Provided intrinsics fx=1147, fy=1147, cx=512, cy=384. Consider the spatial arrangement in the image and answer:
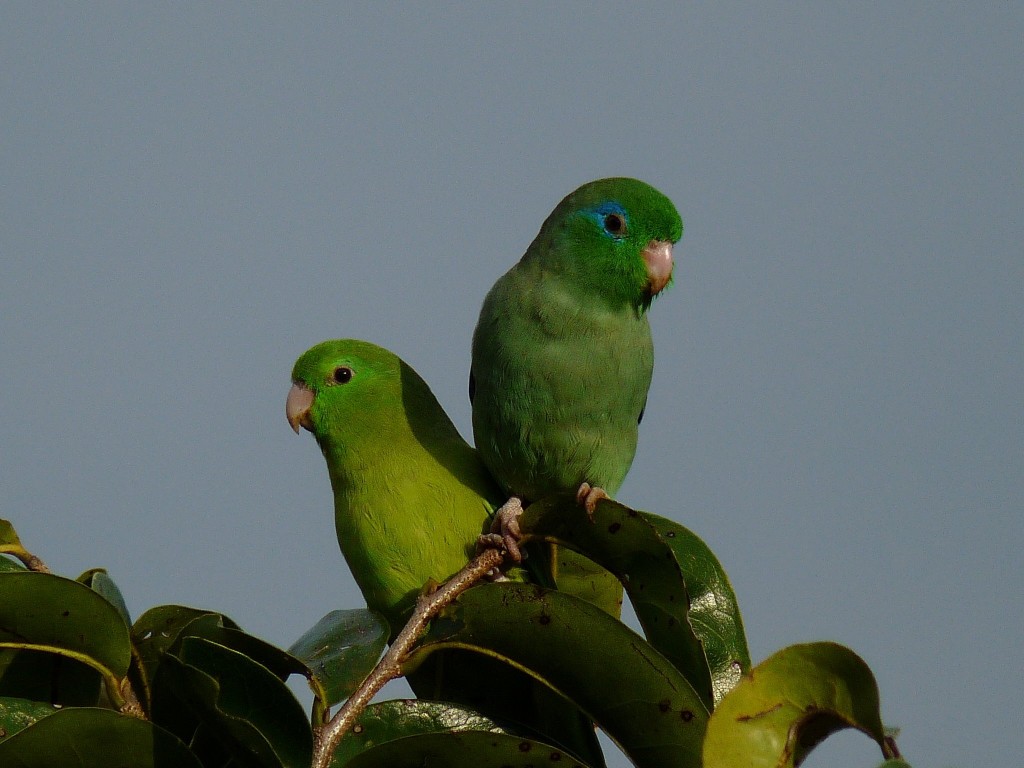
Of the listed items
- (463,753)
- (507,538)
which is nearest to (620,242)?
(507,538)

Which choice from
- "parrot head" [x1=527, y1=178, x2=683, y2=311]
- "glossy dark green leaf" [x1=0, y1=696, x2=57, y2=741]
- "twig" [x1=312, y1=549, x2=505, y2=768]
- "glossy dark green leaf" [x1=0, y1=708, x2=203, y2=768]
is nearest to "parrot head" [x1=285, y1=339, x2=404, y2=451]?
"parrot head" [x1=527, y1=178, x2=683, y2=311]

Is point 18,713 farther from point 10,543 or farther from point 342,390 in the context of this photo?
point 342,390

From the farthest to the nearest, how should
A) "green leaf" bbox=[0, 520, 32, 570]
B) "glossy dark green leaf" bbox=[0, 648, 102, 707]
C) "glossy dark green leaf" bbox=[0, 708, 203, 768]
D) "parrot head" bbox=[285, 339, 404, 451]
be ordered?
"parrot head" bbox=[285, 339, 404, 451] < "green leaf" bbox=[0, 520, 32, 570] < "glossy dark green leaf" bbox=[0, 648, 102, 707] < "glossy dark green leaf" bbox=[0, 708, 203, 768]

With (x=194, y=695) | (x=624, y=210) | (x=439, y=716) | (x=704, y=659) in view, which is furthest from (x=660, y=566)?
(x=624, y=210)

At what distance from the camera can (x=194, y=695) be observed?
1.91m

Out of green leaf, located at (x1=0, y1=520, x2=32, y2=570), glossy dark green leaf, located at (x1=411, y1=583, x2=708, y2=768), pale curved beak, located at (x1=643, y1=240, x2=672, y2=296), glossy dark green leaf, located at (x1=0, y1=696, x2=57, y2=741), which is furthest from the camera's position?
pale curved beak, located at (x1=643, y1=240, x2=672, y2=296)

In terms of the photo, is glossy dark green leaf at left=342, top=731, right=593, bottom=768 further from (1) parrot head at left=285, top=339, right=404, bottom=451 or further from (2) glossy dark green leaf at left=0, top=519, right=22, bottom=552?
(1) parrot head at left=285, top=339, right=404, bottom=451

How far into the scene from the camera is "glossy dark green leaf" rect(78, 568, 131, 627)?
96.5 inches

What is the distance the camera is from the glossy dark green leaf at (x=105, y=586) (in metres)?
2.45

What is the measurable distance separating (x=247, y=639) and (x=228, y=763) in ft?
0.86

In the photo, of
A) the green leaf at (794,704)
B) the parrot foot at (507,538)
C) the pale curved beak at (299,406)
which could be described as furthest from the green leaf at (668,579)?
the pale curved beak at (299,406)

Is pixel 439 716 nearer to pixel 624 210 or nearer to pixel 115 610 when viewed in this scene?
pixel 115 610

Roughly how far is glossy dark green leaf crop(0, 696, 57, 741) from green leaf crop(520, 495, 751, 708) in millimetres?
1138

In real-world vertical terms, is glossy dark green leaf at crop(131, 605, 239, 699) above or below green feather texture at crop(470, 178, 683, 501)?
below
